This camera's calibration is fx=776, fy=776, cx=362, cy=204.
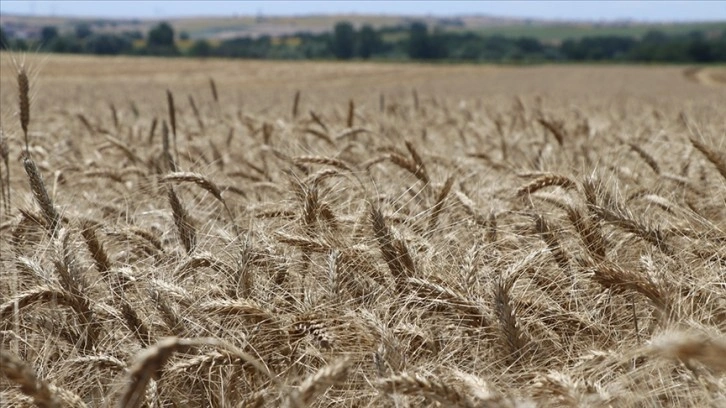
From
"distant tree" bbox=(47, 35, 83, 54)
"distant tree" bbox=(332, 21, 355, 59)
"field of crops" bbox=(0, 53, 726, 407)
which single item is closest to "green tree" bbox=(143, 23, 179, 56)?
"distant tree" bbox=(332, 21, 355, 59)

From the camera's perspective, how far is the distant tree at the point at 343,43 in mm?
80688

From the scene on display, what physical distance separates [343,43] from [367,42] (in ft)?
13.2

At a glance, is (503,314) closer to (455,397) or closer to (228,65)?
(455,397)

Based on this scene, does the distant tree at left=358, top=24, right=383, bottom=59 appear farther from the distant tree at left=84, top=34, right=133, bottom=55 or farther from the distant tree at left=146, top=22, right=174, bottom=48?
the distant tree at left=84, top=34, right=133, bottom=55

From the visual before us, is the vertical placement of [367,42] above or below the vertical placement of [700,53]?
below

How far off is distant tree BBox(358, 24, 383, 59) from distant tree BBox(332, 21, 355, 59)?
41.1 inches

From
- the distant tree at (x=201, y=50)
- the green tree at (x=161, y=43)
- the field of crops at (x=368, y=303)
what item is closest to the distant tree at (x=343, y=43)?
Answer: the distant tree at (x=201, y=50)

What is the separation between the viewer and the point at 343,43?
8088 centimetres

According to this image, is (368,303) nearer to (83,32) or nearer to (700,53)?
(83,32)

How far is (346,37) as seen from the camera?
81.0m

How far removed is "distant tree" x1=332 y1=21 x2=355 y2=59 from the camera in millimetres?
80688

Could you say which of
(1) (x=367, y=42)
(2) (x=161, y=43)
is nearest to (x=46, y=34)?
(2) (x=161, y=43)

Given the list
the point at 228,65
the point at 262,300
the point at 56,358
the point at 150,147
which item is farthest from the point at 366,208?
the point at 228,65

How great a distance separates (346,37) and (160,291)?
265ft
